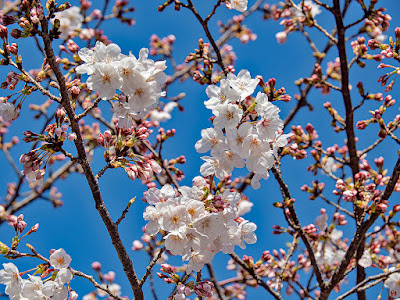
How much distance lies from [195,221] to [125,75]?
1021 millimetres

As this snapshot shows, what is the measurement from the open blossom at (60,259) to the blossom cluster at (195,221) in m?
0.54

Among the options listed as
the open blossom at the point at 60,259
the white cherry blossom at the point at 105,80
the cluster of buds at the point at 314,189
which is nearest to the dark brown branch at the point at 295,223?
the cluster of buds at the point at 314,189

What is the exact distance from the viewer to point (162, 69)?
8.39ft

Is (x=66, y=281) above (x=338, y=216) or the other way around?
the other way around

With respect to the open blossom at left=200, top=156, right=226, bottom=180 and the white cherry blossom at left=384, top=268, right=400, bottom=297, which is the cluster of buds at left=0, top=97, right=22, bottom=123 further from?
the white cherry blossom at left=384, top=268, right=400, bottom=297

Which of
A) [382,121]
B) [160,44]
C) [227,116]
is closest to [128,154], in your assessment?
[227,116]

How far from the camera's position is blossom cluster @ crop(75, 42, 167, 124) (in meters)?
2.34

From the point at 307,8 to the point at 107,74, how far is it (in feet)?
9.85

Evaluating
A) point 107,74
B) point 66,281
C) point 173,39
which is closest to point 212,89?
point 107,74

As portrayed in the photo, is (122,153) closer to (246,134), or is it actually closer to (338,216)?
(246,134)

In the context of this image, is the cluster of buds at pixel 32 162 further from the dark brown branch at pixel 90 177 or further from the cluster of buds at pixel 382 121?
the cluster of buds at pixel 382 121

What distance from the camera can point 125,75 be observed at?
2.40 meters

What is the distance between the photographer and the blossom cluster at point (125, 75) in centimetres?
234

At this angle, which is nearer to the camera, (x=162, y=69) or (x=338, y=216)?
(x=162, y=69)
